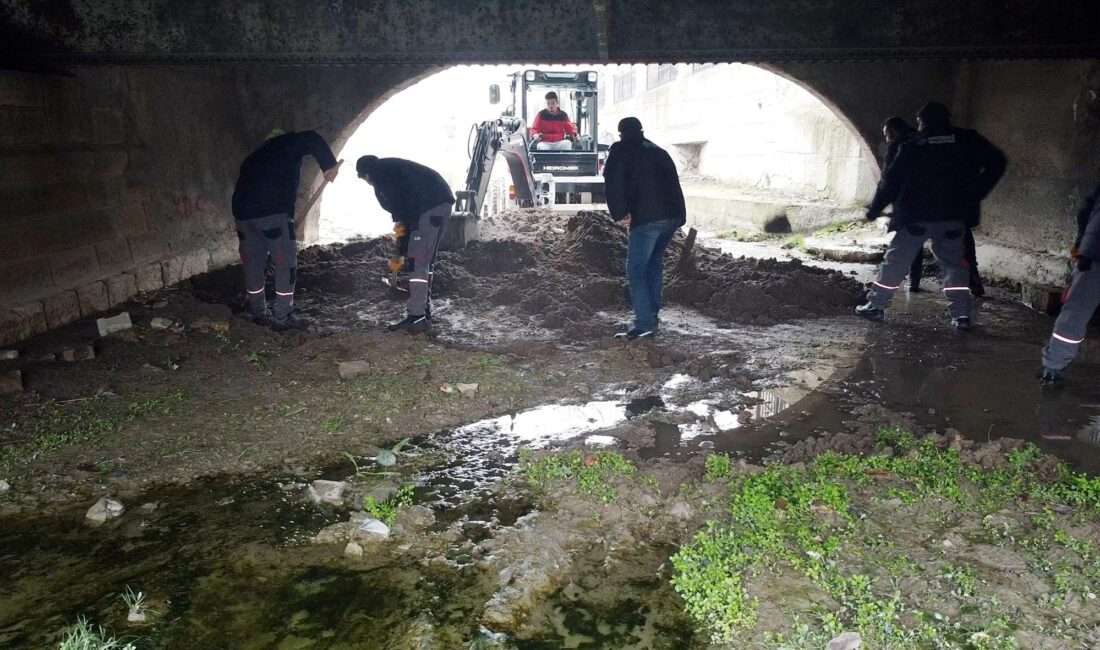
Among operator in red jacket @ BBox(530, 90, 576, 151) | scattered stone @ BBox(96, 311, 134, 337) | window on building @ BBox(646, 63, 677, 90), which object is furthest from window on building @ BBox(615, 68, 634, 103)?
scattered stone @ BBox(96, 311, 134, 337)

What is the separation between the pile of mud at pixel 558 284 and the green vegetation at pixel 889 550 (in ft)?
10.3

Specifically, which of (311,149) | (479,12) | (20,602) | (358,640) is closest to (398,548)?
(358,640)

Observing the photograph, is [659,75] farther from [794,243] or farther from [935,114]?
[935,114]

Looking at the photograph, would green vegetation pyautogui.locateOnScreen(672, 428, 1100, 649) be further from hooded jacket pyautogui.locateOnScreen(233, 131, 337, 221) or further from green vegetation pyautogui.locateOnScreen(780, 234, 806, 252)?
green vegetation pyautogui.locateOnScreen(780, 234, 806, 252)

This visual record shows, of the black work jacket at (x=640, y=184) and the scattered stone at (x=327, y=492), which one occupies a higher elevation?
the black work jacket at (x=640, y=184)

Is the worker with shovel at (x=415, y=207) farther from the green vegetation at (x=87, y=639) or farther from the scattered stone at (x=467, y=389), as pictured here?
the green vegetation at (x=87, y=639)

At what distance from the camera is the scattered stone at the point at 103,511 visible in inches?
122

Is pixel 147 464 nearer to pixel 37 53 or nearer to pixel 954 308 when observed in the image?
pixel 37 53

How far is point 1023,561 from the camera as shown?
8.79 ft

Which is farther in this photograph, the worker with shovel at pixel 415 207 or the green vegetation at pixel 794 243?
the green vegetation at pixel 794 243

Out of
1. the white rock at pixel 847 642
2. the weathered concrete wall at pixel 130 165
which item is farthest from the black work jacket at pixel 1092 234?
the weathered concrete wall at pixel 130 165

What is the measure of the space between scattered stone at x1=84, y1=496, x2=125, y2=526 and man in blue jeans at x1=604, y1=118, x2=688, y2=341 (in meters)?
3.76

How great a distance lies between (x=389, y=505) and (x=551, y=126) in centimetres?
983

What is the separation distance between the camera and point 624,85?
Result: 1297 inches
